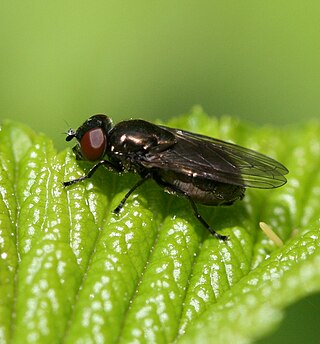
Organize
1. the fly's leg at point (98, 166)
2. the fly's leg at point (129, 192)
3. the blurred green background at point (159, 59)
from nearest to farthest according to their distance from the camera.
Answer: the fly's leg at point (129, 192) → the fly's leg at point (98, 166) → the blurred green background at point (159, 59)

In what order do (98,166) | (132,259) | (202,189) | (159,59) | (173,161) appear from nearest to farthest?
(132,259), (98,166), (202,189), (173,161), (159,59)

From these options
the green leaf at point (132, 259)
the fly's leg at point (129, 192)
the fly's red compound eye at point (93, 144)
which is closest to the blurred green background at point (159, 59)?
the fly's red compound eye at point (93, 144)

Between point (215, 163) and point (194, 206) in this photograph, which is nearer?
point (194, 206)

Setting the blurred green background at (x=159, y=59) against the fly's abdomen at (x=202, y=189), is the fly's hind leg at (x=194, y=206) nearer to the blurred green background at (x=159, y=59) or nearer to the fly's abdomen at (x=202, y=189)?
the fly's abdomen at (x=202, y=189)

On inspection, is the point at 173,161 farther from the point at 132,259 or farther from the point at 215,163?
the point at 132,259

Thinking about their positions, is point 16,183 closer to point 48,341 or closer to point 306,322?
point 48,341

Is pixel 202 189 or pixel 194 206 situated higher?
pixel 202 189

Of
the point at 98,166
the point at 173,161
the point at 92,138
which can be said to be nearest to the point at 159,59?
the point at 173,161

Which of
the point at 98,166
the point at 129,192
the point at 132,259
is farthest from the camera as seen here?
the point at 98,166
